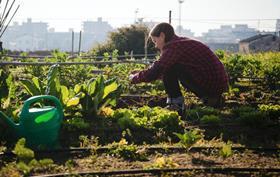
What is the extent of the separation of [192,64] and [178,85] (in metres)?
0.30

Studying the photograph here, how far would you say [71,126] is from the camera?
4.27 m

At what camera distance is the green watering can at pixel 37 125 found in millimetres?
3711

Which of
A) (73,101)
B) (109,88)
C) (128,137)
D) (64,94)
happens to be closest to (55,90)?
(64,94)

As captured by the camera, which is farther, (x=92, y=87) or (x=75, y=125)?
(x=92, y=87)

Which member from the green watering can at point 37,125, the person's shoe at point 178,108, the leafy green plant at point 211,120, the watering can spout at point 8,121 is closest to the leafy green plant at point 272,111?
the leafy green plant at point 211,120

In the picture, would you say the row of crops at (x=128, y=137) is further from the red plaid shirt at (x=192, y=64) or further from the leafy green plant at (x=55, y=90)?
the red plaid shirt at (x=192, y=64)

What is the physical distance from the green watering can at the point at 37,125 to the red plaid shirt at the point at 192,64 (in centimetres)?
156

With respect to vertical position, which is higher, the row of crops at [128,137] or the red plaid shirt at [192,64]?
the red plaid shirt at [192,64]

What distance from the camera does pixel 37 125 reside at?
3748mm

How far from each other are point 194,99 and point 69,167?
3.60 meters

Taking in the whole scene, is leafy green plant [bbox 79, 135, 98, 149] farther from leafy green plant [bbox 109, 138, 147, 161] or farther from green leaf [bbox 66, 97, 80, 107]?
green leaf [bbox 66, 97, 80, 107]

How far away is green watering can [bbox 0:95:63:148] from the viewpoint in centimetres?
371

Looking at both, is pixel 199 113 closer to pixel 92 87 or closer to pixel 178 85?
pixel 178 85

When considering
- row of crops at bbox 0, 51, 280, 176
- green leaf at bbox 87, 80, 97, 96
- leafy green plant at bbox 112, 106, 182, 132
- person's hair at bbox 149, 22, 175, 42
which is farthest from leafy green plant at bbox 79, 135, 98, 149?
person's hair at bbox 149, 22, 175, 42
